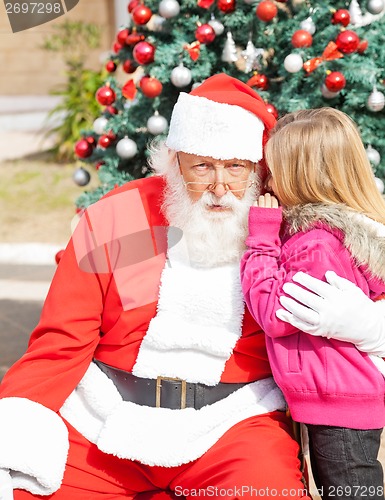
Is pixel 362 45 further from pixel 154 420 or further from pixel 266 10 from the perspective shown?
pixel 154 420

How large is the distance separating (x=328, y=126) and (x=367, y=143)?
1613mm

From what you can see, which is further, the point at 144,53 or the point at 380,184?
the point at 144,53

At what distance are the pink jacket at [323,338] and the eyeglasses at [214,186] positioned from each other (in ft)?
0.95

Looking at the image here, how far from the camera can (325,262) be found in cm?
227

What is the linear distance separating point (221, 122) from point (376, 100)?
1423 millimetres

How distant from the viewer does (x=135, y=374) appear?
8.24 feet

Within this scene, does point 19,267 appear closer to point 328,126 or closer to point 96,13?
point 328,126

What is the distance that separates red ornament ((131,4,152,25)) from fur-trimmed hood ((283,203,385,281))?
6.46 feet

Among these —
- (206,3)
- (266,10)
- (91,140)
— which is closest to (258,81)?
(266,10)

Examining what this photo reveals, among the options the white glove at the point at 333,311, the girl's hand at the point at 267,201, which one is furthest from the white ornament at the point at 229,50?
the white glove at the point at 333,311

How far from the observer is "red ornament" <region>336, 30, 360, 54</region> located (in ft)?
11.8

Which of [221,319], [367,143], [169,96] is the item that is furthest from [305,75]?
[221,319]

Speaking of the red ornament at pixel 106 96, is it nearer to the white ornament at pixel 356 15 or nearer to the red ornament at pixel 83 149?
the red ornament at pixel 83 149

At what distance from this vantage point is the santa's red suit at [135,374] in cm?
234
